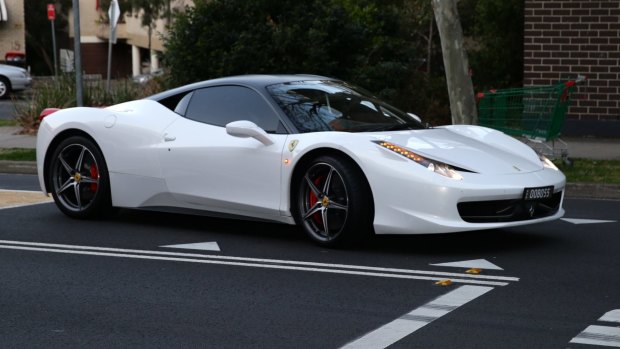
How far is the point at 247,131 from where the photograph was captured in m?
8.80

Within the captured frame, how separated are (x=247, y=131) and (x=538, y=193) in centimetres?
219

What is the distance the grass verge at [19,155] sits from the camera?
16.0 meters

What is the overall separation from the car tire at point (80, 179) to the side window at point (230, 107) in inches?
38.0

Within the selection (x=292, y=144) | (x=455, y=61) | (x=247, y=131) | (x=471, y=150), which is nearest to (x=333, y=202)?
(x=292, y=144)

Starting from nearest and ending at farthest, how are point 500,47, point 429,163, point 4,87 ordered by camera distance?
point 429,163, point 500,47, point 4,87

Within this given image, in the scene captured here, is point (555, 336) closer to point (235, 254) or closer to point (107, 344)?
point (107, 344)

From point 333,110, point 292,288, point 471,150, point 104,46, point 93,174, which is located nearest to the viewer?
point 292,288

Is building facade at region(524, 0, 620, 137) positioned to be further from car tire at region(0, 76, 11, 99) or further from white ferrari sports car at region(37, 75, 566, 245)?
Result: car tire at region(0, 76, 11, 99)

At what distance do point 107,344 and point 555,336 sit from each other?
227 cm

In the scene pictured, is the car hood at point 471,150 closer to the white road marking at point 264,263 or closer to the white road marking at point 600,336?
the white road marking at point 264,263

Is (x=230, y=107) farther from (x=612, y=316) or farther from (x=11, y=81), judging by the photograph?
(x=11, y=81)

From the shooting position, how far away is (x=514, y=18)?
25.6m

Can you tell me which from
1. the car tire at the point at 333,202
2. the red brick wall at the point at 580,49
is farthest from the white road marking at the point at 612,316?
the red brick wall at the point at 580,49

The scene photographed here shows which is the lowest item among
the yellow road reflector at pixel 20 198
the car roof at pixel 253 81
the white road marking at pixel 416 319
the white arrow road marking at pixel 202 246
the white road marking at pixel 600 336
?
the yellow road reflector at pixel 20 198
